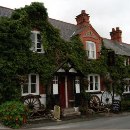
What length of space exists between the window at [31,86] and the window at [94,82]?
20.9ft

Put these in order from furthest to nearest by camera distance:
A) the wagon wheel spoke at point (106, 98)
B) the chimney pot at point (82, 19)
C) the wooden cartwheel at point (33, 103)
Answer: the chimney pot at point (82, 19) < the wagon wheel spoke at point (106, 98) < the wooden cartwheel at point (33, 103)

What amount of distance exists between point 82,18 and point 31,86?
11.2m

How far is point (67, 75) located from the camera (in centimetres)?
2369

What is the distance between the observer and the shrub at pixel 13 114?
16.8 metres

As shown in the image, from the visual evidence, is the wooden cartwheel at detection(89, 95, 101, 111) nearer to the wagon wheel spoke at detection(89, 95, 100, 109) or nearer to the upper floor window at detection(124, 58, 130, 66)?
the wagon wheel spoke at detection(89, 95, 100, 109)

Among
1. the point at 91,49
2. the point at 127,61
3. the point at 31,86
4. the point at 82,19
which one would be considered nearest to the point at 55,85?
the point at 31,86

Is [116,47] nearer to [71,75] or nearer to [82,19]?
[82,19]

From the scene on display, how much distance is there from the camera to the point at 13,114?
16906mm

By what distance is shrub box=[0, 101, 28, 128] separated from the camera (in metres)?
16.8

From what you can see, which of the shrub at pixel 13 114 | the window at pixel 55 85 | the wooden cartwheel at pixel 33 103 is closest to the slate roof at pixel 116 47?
the window at pixel 55 85

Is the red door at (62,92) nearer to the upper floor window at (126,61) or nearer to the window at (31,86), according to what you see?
the window at (31,86)

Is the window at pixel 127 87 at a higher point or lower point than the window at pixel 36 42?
lower

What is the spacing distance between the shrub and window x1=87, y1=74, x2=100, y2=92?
10.3 metres

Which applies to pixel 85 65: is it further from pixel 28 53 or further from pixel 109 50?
pixel 28 53
